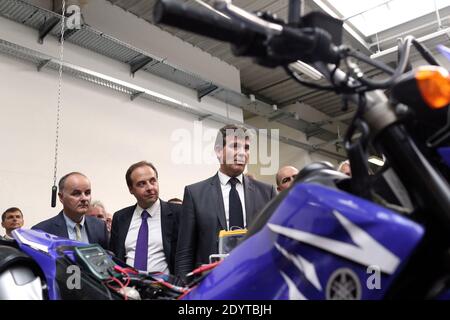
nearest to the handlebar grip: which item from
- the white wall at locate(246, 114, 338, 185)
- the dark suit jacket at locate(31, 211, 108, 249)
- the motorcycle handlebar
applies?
the motorcycle handlebar

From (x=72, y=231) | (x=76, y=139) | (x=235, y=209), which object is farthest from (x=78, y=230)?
(x=76, y=139)

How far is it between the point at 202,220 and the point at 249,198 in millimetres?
312

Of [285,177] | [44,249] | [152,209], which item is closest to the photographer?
[44,249]

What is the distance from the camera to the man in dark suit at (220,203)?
227cm

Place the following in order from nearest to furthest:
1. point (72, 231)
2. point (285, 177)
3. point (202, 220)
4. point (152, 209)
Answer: point (202, 220)
point (152, 209)
point (72, 231)
point (285, 177)

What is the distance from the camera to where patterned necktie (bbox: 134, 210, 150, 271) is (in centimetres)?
250

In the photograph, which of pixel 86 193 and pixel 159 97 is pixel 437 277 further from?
pixel 159 97

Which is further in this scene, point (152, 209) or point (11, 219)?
point (11, 219)

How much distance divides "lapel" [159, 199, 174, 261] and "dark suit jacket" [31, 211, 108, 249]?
606 mm

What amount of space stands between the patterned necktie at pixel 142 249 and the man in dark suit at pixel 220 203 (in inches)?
13.6

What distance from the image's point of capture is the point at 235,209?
7.75ft

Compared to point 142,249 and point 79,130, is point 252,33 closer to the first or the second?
point 142,249

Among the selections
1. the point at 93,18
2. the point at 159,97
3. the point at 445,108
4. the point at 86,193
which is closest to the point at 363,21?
the point at 159,97

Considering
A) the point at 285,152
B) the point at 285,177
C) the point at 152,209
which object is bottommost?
the point at 152,209
